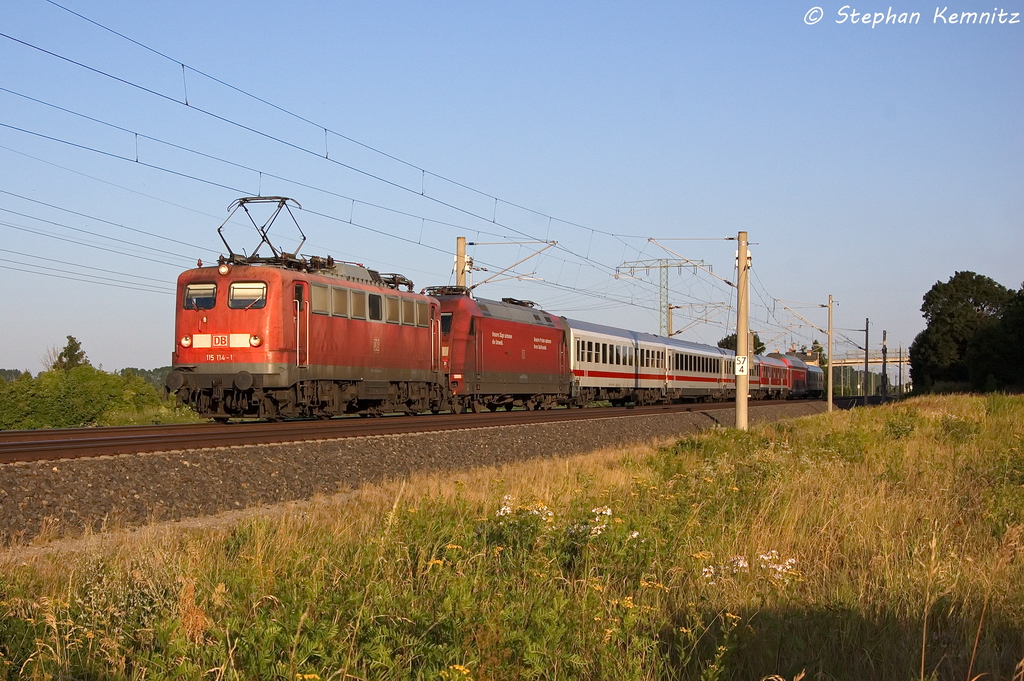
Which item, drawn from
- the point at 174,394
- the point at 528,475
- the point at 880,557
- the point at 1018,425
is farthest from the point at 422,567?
the point at 1018,425

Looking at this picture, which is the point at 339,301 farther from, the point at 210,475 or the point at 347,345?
the point at 210,475

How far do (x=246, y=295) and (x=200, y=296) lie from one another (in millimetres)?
1248

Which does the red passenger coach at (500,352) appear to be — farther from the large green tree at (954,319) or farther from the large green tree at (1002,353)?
the large green tree at (954,319)

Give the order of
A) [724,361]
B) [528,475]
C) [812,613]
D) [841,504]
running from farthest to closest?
[724,361] → [528,475] → [841,504] → [812,613]

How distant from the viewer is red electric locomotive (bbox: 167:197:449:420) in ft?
63.5

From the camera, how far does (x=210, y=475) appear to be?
12.0 metres

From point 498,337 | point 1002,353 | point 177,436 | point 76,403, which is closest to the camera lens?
point 177,436

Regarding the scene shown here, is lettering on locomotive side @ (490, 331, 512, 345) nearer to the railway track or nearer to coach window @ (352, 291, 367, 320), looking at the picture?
the railway track

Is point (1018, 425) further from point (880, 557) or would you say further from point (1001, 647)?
point (1001, 647)

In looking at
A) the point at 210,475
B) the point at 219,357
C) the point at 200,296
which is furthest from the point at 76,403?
the point at 210,475

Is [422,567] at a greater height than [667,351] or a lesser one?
lesser

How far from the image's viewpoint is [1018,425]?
22.2 meters

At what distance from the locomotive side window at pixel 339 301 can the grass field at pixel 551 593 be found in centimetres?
1067

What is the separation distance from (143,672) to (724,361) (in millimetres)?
54336
